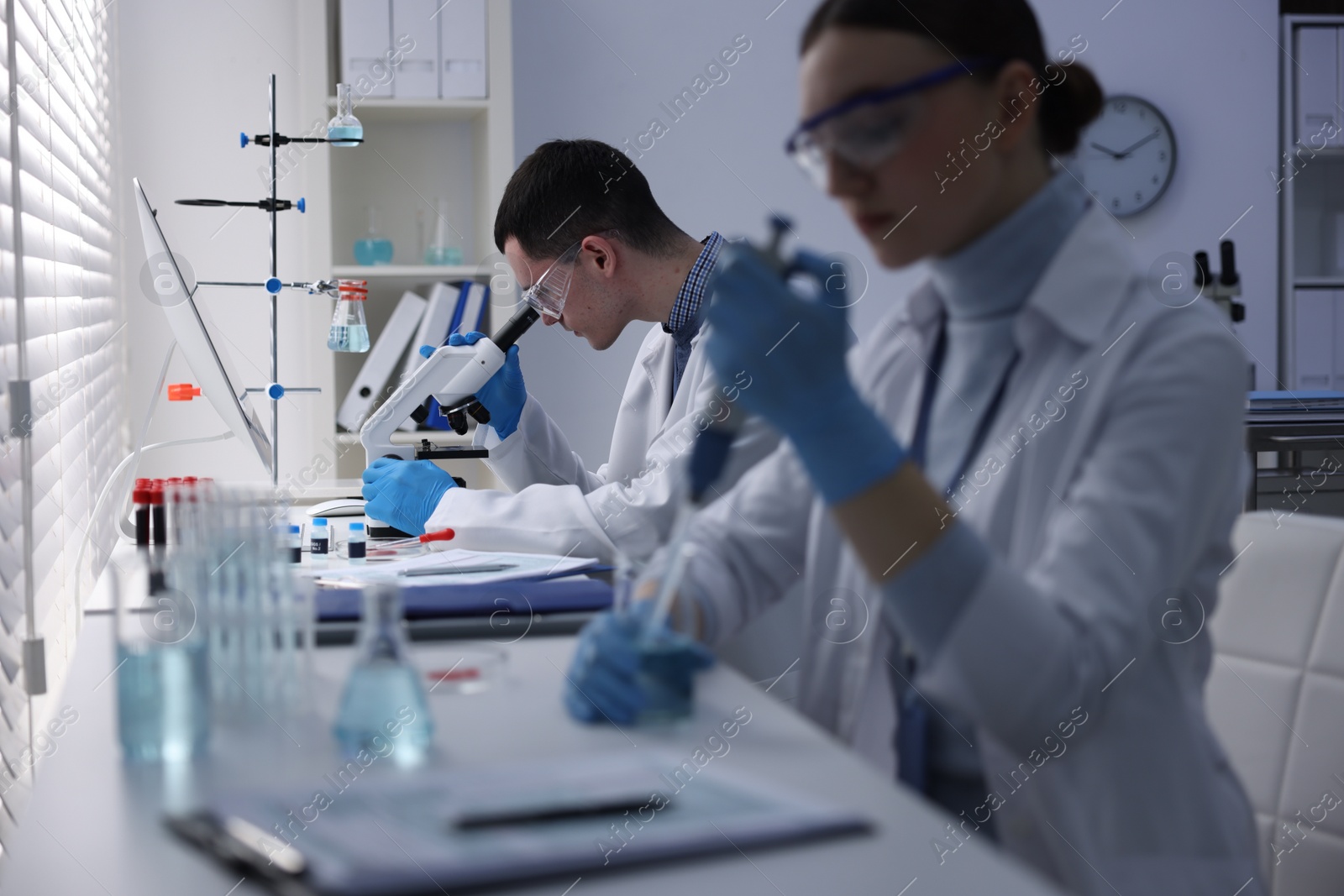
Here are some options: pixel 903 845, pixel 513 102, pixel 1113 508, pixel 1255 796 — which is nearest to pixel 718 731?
pixel 903 845

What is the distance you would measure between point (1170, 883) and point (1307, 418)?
7.71 feet

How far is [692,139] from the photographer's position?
3412 mm

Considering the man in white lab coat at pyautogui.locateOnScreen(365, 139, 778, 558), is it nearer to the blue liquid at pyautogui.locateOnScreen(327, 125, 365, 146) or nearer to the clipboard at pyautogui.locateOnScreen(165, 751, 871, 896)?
the blue liquid at pyautogui.locateOnScreen(327, 125, 365, 146)

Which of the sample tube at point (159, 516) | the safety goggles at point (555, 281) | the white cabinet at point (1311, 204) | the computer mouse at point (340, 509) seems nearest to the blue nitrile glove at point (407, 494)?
the computer mouse at point (340, 509)

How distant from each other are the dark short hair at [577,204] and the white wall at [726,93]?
4.03ft

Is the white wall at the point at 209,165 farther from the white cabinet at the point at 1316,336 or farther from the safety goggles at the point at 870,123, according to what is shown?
the white cabinet at the point at 1316,336

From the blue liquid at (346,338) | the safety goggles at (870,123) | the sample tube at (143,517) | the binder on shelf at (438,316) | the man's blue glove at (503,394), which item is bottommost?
the sample tube at (143,517)

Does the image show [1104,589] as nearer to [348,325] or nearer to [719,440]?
[719,440]

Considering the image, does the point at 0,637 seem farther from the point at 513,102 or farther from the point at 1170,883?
the point at 513,102

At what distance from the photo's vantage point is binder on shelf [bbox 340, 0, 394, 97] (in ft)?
9.48

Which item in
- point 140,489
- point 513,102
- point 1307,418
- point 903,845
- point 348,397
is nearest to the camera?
point 903,845

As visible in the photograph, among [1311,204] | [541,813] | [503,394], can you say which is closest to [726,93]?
[503,394]

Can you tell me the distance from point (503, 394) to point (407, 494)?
0.34m

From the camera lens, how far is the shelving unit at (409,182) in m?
2.95
